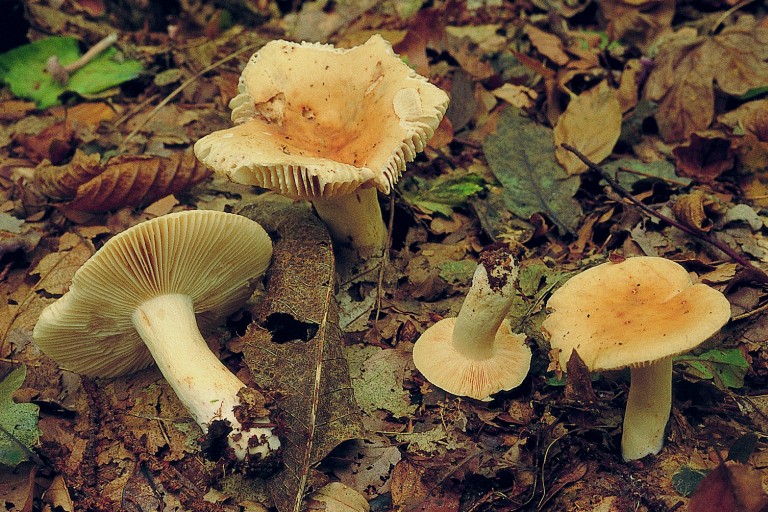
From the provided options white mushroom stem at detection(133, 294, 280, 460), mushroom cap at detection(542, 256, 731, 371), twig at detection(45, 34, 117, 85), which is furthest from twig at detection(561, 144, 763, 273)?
twig at detection(45, 34, 117, 85)

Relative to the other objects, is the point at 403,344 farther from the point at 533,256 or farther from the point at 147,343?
the point at 147,343

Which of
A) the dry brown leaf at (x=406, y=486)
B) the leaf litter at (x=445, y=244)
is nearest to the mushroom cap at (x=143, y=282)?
the leaf litter at (x=445, y=244)

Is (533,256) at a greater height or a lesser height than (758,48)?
lesser

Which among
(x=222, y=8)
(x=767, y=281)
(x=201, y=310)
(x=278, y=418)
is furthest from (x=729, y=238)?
(x=222, y=8)

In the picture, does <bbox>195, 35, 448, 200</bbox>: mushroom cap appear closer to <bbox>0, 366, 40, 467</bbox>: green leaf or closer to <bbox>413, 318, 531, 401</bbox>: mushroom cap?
<bbox>413, 318, 531, 401</bbox>: mushroom cap

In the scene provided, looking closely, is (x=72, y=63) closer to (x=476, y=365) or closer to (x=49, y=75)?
(x=49, y=75)

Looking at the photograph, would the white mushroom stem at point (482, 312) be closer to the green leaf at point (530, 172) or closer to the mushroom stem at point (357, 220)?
the mushroom stem at point (357, 220)
